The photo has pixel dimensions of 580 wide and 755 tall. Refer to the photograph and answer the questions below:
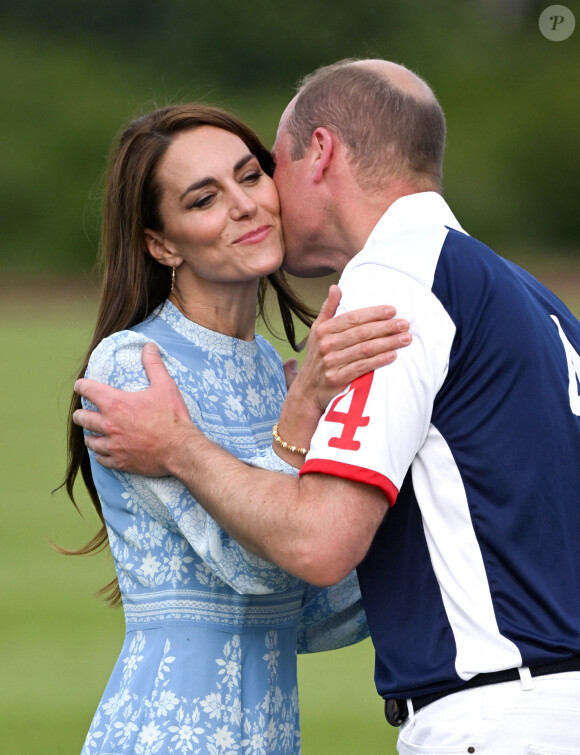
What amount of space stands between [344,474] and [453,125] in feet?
116

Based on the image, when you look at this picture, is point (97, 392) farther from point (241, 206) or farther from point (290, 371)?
point (290, 371)

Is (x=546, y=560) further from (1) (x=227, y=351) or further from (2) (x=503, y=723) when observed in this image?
A: (1) (x=227, y=351)

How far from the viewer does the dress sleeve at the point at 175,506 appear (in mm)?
2451

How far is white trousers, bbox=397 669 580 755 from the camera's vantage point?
6.98ft

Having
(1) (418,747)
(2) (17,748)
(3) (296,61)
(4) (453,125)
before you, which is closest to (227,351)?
(1) (418,747)

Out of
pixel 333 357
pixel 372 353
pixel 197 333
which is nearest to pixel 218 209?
pixel 197 333

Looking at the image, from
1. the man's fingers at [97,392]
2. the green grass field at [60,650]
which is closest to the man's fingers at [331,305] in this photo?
the man's fingers at [97,392]

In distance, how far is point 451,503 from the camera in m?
2.19

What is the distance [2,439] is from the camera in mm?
16797

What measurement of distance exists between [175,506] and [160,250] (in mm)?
799

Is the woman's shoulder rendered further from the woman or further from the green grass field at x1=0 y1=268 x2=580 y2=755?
the green grass field at x1=0 y1=268 x2=580 y2=755

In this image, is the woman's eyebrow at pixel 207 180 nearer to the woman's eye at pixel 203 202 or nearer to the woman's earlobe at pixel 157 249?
the woman's eye at pixel 203 202

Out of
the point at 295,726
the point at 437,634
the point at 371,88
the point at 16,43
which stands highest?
the point at 16,43

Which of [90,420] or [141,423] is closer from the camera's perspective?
[141,423]
